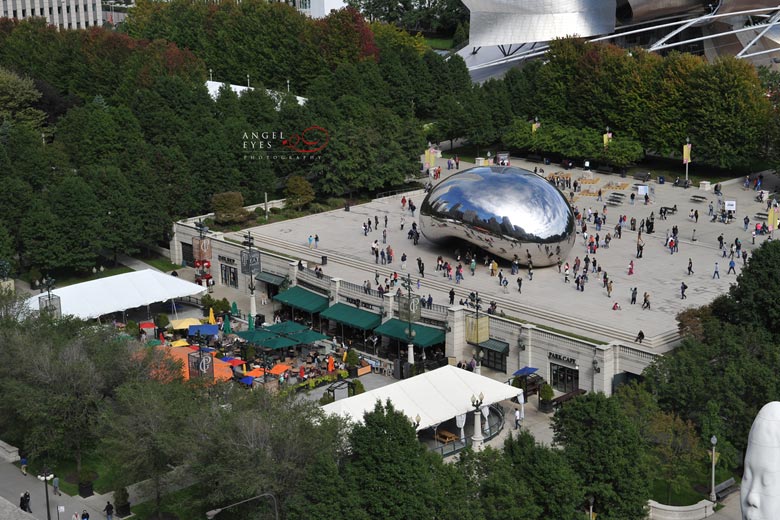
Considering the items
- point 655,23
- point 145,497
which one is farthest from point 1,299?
point 655,23

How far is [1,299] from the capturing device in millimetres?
62906

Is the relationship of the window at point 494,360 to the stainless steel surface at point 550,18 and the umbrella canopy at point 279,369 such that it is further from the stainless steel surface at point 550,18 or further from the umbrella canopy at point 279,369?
the stainless steel surface at point 550,18

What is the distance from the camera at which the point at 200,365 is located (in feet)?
191

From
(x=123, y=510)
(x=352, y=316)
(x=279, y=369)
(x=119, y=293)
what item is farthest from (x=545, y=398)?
(x=119, y=293)

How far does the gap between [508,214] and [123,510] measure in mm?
28758

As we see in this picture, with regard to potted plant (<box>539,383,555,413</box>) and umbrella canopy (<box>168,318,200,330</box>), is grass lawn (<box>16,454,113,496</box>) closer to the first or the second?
umbrella canopy (<box>168,318,200,330</box>)

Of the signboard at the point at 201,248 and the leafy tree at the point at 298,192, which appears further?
the leafy tree at the point at 298,192

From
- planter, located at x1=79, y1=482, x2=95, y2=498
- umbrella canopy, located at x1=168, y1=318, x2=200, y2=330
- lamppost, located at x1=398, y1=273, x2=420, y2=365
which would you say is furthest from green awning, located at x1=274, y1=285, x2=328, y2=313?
planter, located at x1=79, y1=482, x2=95, y2=498

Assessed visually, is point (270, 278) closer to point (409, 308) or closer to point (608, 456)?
point (409, 308)

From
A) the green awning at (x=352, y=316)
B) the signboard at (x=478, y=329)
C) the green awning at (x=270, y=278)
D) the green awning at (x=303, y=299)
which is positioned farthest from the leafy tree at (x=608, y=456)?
the green awning at (x=270, y=278)

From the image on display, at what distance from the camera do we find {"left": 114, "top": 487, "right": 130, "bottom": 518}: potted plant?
163 feet

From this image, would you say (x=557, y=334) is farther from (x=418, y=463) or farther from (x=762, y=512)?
(x=762, y=512)

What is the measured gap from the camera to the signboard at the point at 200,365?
58.0m

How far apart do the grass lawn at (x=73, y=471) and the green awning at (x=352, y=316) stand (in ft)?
57.1
